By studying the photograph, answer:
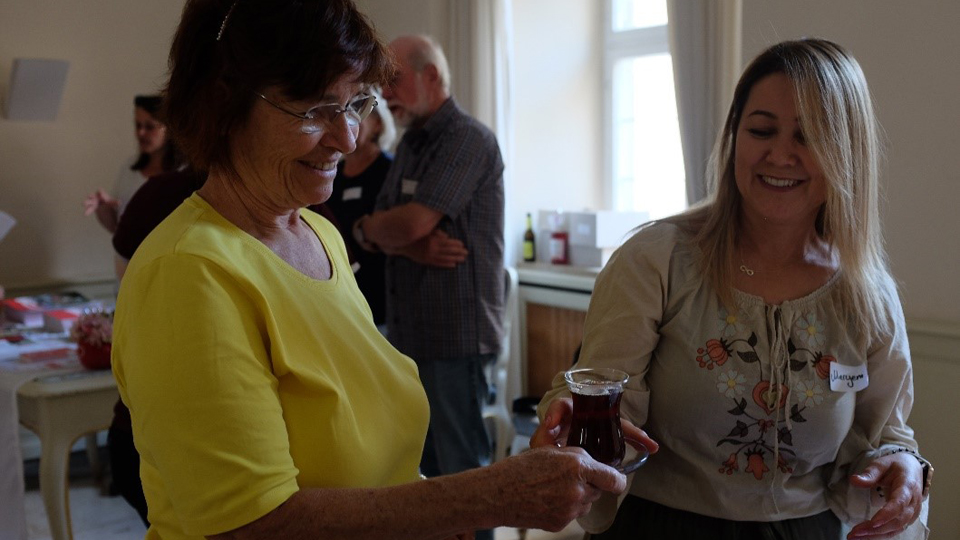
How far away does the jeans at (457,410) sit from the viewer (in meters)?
3.07

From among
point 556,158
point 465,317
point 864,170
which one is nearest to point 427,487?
point 864,170

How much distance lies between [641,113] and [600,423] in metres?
3.57

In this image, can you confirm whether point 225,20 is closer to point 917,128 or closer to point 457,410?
point 457,410

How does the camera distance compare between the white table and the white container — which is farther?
the white container

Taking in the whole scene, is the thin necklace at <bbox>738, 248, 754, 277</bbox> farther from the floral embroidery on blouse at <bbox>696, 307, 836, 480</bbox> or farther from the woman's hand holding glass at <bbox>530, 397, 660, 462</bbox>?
the woman's hand holding glass at <bbox>530, 397, 660, 462</bbox>

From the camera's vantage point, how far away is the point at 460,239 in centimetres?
314

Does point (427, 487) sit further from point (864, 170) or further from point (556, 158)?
point (556, 158)

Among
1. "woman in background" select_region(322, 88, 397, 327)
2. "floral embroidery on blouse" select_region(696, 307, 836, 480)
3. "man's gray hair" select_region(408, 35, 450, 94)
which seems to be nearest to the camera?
"floral embroidery on blouse" select_region(696, 307, 836, 480)

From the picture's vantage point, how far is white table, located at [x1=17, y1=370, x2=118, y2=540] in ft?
9.16

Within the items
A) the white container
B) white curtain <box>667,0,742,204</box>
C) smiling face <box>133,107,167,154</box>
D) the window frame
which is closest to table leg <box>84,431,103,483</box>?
smiling face <box>133,107,167,154</box>

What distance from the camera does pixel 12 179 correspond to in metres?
4.96

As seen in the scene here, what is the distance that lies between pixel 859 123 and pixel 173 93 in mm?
1188

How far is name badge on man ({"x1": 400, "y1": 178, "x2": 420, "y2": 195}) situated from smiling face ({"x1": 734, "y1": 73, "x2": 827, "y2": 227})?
63.7 inches

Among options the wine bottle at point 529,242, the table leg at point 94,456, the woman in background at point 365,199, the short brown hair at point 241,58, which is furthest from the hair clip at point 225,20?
the table leg at point 94,456
